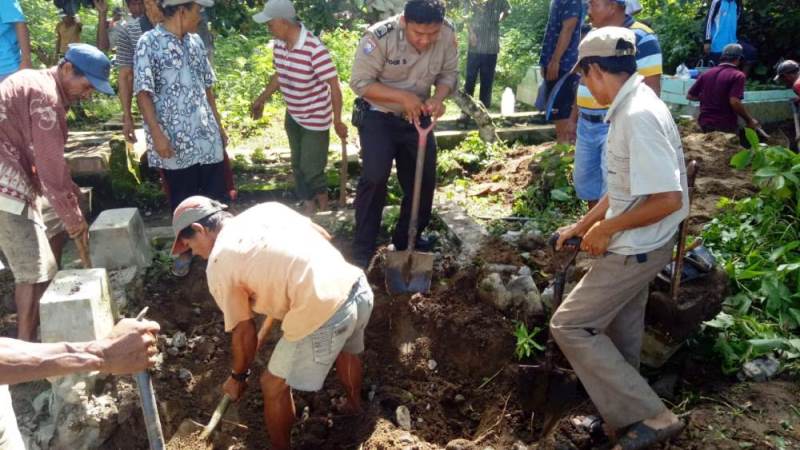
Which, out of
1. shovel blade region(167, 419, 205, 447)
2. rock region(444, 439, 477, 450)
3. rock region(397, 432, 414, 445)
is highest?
rock region(444, 439, 477, 450)

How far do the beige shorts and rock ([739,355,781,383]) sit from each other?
13.9ft

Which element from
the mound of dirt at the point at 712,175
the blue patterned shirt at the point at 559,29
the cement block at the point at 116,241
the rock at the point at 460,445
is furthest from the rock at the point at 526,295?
the blue patterned shirt at the point at 559,29

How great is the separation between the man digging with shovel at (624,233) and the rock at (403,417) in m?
1.13

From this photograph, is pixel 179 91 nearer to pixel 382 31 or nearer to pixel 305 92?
pixel 305 92

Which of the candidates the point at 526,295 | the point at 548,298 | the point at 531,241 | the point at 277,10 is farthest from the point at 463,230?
the point at 277,10

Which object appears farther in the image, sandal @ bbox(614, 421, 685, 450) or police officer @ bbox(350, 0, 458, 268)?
police officer @ bbox(350, 0, 458, 268)

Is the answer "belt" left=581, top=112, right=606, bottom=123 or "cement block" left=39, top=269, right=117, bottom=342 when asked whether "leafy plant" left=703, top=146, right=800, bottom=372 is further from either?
"cement block" left=39, top=269, right=117, bottom=342

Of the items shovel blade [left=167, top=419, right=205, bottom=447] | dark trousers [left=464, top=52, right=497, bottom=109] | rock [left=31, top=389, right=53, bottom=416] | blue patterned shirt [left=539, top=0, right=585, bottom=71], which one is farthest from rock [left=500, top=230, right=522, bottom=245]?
dark trousers [left=464, top=52, right=497, bottom=109]

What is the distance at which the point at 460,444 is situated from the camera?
3.39 metres

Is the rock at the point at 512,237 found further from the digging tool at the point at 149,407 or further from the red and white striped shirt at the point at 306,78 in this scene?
the digging tool at the point at 149,407

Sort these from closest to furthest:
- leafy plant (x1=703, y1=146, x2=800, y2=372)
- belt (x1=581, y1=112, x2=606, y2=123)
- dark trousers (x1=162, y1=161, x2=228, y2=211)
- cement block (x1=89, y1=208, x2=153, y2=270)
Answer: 1. leafy plant (x1=703, y1=146, x2=800, y2=372)
2. belt (x1=581, y1=112, x2=606, y2=123)
3. cement block (x1=89, y1=208, x2=153, y2=270)
4. dark trousers (x1=162, y1=161, x2=228, y2=211)

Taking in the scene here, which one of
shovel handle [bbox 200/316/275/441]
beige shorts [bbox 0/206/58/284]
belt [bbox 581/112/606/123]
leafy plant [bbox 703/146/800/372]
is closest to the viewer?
leafy plant [bbox 703/146/800/372]

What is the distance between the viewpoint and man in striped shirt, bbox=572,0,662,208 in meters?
3.96

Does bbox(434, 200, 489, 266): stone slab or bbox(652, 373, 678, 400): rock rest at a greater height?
bbox(434, 200, 489, 266): stone slab
